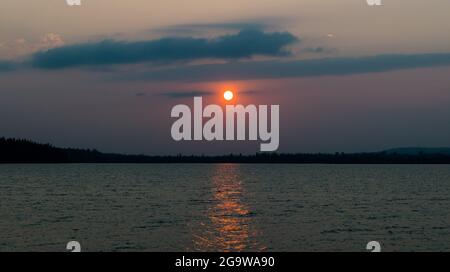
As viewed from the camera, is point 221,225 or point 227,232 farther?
point 221,225

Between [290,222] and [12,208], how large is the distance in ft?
131

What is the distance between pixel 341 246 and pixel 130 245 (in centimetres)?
1728

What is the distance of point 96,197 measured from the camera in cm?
10244

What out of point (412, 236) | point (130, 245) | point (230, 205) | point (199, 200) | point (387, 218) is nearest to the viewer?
point (130, 245)

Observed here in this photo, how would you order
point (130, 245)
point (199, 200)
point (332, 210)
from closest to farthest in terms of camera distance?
1. point (130, 245)
2. point (332, 210)
3. point (199, 200)
